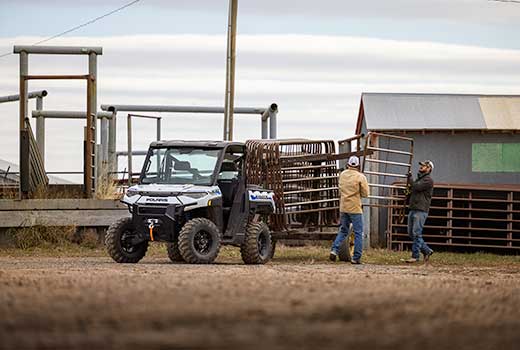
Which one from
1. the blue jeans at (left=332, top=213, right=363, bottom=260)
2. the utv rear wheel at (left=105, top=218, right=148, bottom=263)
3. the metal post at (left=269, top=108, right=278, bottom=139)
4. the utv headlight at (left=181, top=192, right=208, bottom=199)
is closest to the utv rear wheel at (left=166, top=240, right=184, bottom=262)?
the utv rear wheel at (left=105, top=218, right=148, bottom=263)

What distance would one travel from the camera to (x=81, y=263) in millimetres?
21734

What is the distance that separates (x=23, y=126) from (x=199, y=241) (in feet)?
28.0

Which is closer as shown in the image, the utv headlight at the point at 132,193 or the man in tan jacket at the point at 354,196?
the utv headlight at the point at 132,193

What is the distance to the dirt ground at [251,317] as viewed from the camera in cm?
698

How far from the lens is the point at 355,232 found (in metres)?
24.0

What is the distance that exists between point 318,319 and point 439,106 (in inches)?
1199

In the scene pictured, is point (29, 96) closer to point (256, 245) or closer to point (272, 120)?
point (272, 120)

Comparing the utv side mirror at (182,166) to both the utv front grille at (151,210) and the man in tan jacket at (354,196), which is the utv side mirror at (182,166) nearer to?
the utv front grille at (151,210)

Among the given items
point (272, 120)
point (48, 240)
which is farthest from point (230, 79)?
point (48, 240)

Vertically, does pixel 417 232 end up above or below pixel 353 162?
below

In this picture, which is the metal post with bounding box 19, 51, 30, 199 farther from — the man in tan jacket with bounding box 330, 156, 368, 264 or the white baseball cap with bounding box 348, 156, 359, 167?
the white baseball cap with bounding box 348, 156, 359, 167

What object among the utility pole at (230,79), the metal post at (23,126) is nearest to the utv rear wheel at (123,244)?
the metal post at (23,126)

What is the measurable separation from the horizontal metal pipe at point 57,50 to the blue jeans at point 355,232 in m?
8.25

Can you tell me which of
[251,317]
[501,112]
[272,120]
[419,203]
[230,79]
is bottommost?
[251,317]
